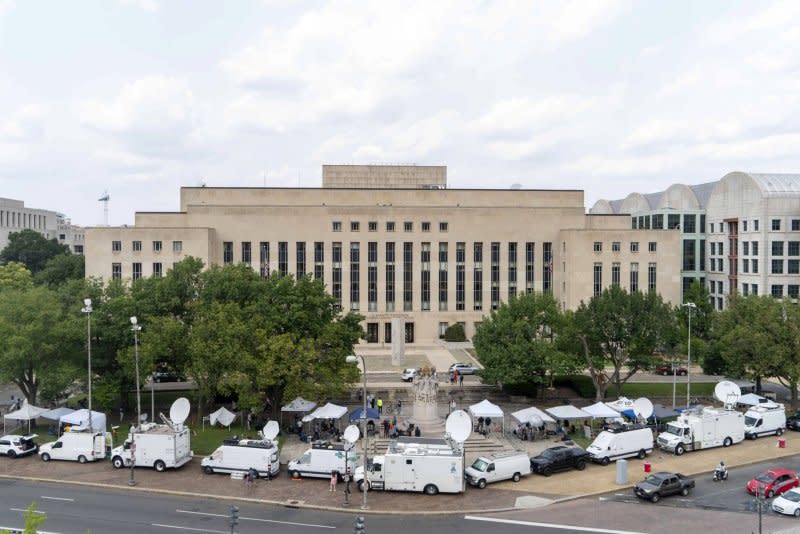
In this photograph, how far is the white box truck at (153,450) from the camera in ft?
117

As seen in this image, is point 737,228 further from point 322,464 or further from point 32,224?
point 32,224

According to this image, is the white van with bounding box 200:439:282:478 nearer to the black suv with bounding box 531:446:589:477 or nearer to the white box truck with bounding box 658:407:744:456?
the black suv with bounding box 531:446:589:477

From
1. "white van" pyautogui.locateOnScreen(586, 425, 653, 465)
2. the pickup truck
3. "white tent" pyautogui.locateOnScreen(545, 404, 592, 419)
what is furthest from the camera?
"white tent" pyautogui.locateOnScreen(545, 404, 592, 419)

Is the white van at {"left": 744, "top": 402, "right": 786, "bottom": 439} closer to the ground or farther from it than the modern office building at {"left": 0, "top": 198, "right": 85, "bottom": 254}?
closer to the ground

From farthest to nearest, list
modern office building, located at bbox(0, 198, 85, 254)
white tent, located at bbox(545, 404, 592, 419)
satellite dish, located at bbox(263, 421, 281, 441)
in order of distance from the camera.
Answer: modern office building, located at bbox(0, 198, 85, 254)
white tent, located at bbox(545, 404, 592, 419)
satellite dish, located at bbox(263, 421, 281, 441)

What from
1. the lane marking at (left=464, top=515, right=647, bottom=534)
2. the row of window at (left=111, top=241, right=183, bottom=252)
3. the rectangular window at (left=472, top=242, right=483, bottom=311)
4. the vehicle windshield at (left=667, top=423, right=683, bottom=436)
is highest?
the row of window at (left=111, top=241, right=183, bottom=252)

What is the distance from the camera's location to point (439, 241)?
→ 266ft

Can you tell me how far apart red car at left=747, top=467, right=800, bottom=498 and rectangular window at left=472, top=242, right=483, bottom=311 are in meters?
50.0

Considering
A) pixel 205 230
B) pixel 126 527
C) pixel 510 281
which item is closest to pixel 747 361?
pixel 510 281

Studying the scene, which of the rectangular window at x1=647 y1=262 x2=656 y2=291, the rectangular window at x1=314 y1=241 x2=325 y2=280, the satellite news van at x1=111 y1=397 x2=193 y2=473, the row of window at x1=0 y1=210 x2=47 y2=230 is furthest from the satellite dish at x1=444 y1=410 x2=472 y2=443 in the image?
the row of window at x1=0 y1=210 x2=47 y2=230

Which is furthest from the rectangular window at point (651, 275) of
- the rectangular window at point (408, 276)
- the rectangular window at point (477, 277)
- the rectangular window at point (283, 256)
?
the rectangular window at point (283, 256)

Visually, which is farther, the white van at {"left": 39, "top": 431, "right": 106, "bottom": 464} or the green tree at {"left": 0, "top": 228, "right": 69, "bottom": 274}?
the green tree at {"left": 0, "top": 228, "right": 69, "bottom": 274}

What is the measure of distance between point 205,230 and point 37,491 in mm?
46105

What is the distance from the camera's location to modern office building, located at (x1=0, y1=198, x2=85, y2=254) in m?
143
